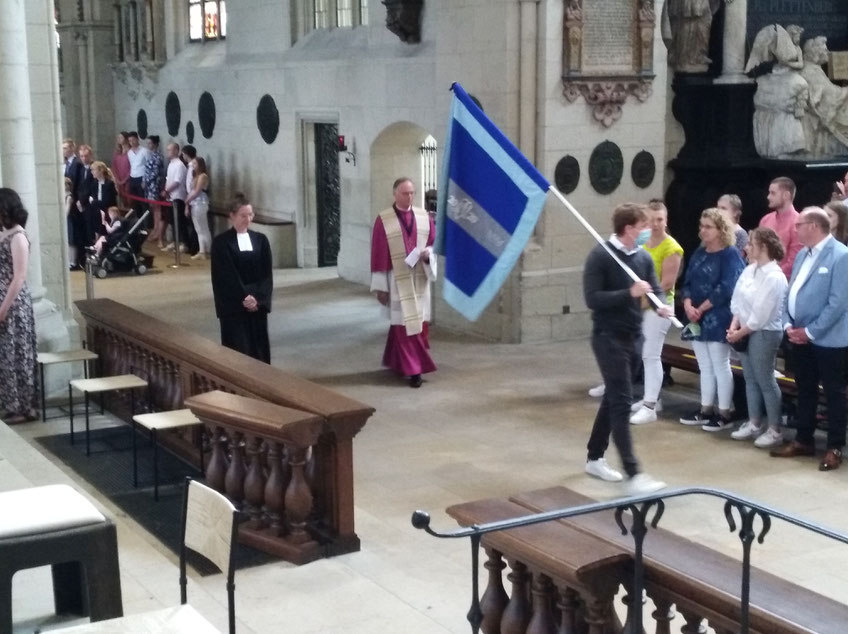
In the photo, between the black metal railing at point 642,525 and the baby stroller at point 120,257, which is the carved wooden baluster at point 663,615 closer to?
the black metal railing at point 642,525

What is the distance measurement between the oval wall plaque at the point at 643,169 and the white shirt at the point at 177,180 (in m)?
8.28

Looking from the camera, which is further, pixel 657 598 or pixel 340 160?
pixel 340 160

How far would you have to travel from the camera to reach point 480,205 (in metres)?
7.47

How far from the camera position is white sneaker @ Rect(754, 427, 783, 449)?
8.63m

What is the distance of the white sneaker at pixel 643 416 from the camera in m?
9.34

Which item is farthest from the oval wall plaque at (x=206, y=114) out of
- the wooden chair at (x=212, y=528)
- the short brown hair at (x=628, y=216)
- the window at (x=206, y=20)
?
the wooden chair at (x=212, y=528)

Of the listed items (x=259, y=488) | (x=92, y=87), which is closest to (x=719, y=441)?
(x=259, y=488)

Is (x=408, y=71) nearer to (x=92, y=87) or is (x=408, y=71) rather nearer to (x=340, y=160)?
(x=340, y=160)

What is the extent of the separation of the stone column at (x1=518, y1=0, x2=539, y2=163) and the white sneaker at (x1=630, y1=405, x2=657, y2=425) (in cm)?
378

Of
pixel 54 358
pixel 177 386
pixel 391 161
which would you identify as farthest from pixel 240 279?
pixel 391 161

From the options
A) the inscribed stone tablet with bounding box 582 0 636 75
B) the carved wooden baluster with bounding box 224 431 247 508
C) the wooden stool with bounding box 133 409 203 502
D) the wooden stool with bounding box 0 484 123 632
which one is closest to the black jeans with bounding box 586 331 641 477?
the carved wooden baluster with bounding box 224 431 247 508

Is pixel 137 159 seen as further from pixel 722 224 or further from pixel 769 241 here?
pixel 769 241

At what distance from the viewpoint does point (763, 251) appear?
27.7ft

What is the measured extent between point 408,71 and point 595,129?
2.72 metres
